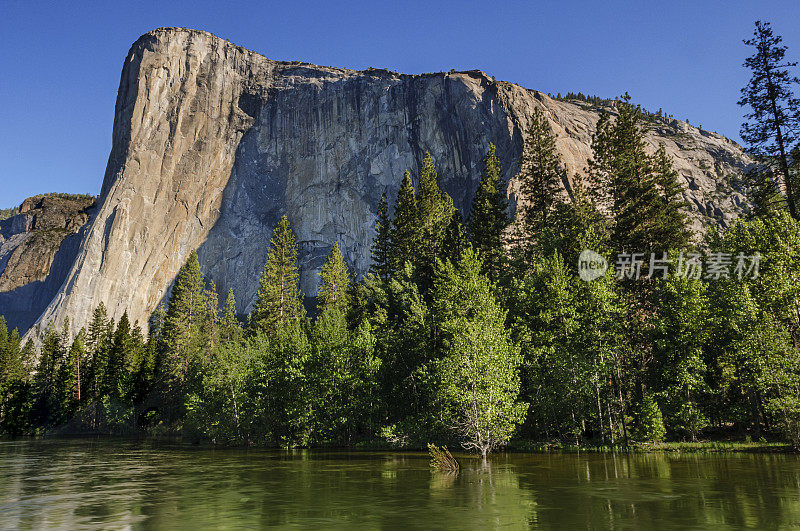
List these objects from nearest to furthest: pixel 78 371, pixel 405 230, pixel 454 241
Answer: pixel 454 241 < pixel 405 230 < pixel 78 371

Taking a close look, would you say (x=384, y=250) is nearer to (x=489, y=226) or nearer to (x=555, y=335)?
(x=489, y=226)

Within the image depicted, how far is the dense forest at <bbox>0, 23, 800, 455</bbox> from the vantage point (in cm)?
2731

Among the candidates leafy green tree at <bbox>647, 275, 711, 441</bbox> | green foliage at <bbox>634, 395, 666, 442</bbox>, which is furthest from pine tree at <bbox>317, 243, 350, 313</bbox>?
green foliage at <bbox>634, 395, 666, 442</bbox>

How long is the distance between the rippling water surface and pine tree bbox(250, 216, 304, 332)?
31.8 m

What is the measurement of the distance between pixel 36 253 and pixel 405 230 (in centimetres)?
12319

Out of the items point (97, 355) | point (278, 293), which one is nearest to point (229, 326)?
point (278, 293)

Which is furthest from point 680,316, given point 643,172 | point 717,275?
point 643,172

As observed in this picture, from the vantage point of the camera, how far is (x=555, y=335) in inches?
1260

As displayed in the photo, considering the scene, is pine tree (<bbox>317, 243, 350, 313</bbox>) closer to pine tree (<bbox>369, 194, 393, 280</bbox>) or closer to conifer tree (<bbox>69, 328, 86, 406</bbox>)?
pine tree (<bbox>369, 194, 393, 280</bbox>)

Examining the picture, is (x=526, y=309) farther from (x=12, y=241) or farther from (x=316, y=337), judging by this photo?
(x=12, y=241)

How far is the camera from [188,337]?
72125 millimetres

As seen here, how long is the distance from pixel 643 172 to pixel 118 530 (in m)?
38.2

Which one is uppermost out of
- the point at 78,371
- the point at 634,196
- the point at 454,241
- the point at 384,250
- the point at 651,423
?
the point at 384,250

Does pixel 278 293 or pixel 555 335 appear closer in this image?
pixel 555 335
